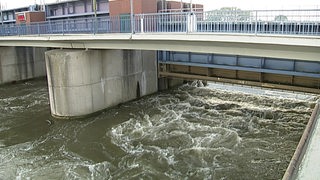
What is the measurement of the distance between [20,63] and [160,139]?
A: 1989cm

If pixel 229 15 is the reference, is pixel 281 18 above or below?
below

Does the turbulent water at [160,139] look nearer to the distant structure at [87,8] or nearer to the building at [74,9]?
the distant structure at [87,8]

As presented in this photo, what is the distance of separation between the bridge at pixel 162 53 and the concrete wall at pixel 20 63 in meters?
3.78

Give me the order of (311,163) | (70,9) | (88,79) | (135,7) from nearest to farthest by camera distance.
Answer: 1. (311,163)
2. (88,79)
3. (135,7)
4. (70,9)

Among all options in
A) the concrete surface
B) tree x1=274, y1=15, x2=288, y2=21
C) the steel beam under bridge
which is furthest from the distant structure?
the concrete surface

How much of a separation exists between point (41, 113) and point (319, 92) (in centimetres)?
1522

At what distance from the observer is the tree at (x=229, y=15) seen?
36.4 ft

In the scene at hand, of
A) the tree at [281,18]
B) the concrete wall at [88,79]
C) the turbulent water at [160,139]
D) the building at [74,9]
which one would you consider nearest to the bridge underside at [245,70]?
A: the turbulent water at [160,139]

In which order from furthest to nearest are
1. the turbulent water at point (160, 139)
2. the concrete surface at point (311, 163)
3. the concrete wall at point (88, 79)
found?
the concrete wall at point (88, 79) → the turbulent water at point (160, 139) → the concrete surface at point (311, 163)

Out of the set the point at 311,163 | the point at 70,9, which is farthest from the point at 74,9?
the point at 311,163

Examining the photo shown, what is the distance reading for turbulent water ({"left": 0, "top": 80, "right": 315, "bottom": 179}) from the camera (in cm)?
1040

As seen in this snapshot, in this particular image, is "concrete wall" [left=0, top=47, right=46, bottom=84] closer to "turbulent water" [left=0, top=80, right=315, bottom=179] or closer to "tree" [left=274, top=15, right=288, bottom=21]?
"turbulent water" [left=0, top=80, right=315, bottom=179]

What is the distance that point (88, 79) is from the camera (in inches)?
650

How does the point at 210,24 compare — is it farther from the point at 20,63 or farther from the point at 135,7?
the point at 20,63
